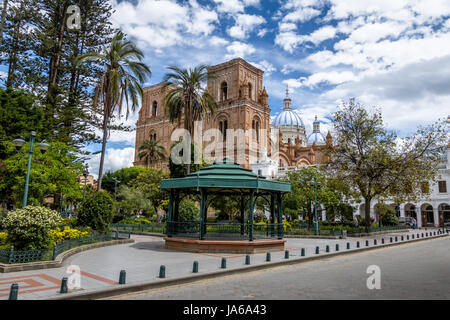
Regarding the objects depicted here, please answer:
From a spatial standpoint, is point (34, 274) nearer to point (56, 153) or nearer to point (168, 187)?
point (168, 187)

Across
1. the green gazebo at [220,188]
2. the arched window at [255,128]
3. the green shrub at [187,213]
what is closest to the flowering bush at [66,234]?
the green gazebo at [220,188]

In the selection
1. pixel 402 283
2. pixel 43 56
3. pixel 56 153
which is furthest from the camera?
pixel 43 56

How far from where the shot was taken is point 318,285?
7.75m

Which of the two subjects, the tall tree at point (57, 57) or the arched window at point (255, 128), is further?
the arched window at point (255, 128)

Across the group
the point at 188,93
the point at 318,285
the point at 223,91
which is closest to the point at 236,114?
the point at 223,91

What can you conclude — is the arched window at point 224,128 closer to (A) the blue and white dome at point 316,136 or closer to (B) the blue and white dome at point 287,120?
(B) the blue and white dome at point 287,120

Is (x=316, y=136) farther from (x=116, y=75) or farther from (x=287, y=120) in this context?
(x=116, y=75)

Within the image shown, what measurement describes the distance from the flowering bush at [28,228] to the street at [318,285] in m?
4.50

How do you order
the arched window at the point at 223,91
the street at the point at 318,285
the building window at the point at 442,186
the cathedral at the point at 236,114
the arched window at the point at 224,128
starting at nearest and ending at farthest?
the street at the point at 318,285, the building window at the point at 442,186, the cathedral at the point at 236,114, the arched window at the point at 224,128, the arched window at the point at 223,91

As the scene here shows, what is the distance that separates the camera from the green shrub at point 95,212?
51.1ft

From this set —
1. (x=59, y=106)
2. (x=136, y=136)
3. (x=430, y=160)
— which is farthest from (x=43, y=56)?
(x=136, y=136)

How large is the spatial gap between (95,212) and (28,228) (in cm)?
619

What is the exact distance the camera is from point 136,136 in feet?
227
